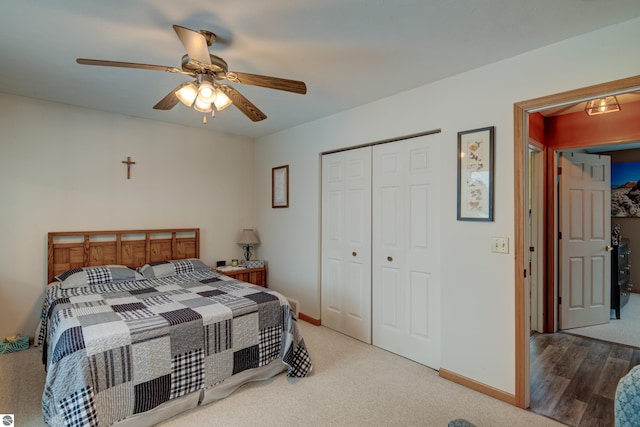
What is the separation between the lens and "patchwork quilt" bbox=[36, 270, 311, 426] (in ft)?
5.69

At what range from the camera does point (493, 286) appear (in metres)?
2.33

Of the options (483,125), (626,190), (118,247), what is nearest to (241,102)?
(483,125)

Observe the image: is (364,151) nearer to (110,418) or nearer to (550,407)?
(550,407)

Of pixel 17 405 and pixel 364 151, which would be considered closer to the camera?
pixel 17 405

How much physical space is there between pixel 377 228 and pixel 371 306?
2.70 ft

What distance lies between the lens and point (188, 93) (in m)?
1.96

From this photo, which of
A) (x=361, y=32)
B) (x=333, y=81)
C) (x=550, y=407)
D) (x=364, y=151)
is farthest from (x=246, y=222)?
(x=550, y=407)

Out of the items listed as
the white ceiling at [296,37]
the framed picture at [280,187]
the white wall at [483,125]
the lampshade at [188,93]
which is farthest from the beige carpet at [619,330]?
the lampshade at [188,93]

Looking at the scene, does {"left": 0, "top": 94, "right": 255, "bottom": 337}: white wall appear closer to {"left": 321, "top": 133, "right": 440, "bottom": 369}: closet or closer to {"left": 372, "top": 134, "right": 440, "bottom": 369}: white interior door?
{"left": 321, "top": 133, "right": 440, "bottom": 369}: closet

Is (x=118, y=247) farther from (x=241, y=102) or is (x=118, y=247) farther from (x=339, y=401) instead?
(x=339, y=401)

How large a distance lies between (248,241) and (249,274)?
18.6 inches

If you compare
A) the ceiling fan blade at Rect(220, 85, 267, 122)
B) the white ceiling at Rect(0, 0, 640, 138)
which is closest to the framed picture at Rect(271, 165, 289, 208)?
the white ceiling at Rect(0, 0, 640, 138)

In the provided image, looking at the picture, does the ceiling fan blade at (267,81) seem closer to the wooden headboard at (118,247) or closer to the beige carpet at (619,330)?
the wooden headboard at (118,247)

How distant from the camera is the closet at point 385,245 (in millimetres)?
2799
